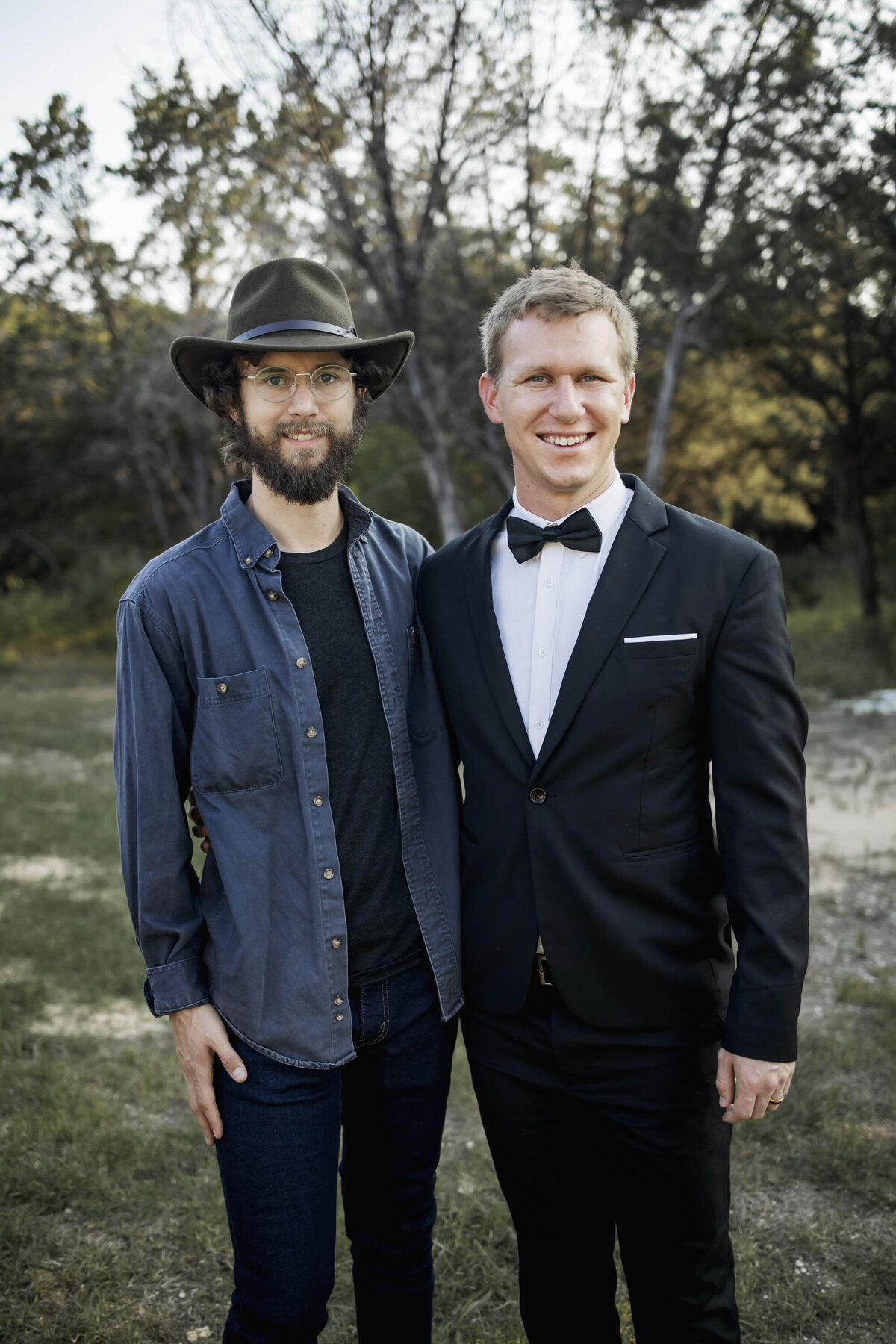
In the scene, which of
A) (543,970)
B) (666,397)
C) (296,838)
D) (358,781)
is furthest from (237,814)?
(666,397)

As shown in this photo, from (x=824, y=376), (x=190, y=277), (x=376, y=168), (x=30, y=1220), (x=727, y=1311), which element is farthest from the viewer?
(x=824, y=376)

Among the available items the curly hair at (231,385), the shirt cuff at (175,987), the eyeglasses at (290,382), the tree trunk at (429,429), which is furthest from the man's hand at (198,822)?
the tree trunk at (429,429)

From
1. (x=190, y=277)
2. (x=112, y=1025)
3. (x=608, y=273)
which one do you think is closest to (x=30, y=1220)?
(x=112, y=1025)

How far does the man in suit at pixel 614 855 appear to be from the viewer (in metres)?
2.04

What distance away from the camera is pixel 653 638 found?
83.0 inches

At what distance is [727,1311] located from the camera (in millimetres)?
2104

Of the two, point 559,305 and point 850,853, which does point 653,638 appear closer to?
point 559,305

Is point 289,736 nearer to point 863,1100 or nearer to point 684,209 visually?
point 863,1100

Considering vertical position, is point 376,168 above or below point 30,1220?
above

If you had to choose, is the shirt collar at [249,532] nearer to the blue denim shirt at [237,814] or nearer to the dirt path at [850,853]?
the blue denim shirt at [237,814]

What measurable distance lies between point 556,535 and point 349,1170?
160 centimetres

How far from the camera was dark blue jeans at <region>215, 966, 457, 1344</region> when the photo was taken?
2096 mm

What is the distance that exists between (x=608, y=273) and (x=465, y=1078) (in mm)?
8288

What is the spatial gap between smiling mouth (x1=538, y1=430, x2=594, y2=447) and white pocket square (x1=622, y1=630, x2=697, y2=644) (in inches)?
18.7
